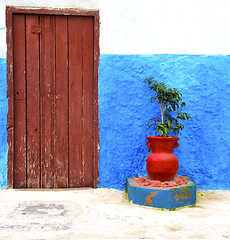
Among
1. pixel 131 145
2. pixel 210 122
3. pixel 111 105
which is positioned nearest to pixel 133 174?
pixel 131 145

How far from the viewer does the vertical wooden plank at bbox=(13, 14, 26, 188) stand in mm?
3367

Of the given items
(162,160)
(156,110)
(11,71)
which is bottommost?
(162,160)

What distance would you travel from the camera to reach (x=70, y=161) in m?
3.43

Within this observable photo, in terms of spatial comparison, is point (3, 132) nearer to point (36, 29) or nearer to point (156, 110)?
point (36, 29)

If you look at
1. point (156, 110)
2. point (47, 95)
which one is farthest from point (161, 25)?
point (47, 95)

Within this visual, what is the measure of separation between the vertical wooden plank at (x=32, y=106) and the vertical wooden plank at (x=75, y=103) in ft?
1.22

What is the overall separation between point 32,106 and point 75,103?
1.59 ft

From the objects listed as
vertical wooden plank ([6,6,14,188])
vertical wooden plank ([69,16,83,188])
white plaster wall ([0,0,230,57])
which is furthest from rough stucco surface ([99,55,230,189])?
vertical wooden plank ([6,6,14,188])

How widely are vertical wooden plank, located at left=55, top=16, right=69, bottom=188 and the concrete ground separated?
0.26 meters

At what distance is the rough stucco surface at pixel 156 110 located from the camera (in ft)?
11.1

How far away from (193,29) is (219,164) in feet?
5.24

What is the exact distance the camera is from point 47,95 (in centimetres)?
341

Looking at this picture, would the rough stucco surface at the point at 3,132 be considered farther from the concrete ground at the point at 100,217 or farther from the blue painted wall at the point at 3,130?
the concrete ground at the point at 100,217

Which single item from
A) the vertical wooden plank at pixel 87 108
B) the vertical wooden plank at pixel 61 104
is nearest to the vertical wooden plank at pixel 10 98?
the vertical wooden plank at pixel 61 104
